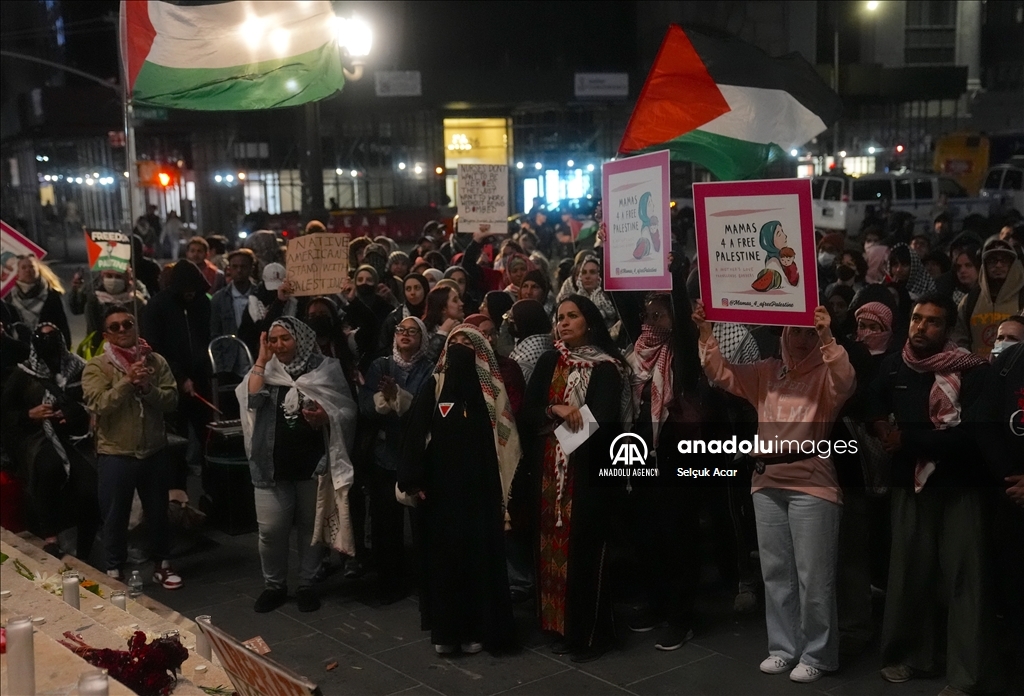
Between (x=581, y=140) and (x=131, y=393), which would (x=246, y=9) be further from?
(x=581, y=140)

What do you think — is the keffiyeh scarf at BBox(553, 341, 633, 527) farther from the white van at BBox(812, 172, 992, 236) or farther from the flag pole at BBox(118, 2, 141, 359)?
the white van at BBox(812, 172, 992, 236)

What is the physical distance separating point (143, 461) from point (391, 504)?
1.66 metres

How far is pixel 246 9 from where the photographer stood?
891 cm

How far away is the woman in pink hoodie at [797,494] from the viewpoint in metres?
5.59

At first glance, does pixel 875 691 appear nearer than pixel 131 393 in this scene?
Yes

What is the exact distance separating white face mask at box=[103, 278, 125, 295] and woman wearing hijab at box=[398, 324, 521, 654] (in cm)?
505

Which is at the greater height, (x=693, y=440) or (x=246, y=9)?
(x=246, y=9)

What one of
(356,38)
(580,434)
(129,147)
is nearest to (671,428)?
(580,434)

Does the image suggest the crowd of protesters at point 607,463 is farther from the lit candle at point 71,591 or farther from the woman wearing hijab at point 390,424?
the lit candle at point 71,591

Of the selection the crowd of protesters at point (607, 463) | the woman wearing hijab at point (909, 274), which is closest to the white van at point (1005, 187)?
the woman wearing hijab at point (909, 274)

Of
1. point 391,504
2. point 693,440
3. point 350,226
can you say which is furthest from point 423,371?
point 350,226

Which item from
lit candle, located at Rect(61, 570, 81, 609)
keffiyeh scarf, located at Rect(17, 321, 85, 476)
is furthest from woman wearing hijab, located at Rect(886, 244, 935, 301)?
lit candle, located at Rect(61, 570, 81, 609)

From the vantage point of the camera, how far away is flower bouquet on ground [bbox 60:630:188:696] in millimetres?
3695

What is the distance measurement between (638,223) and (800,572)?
2.09m
